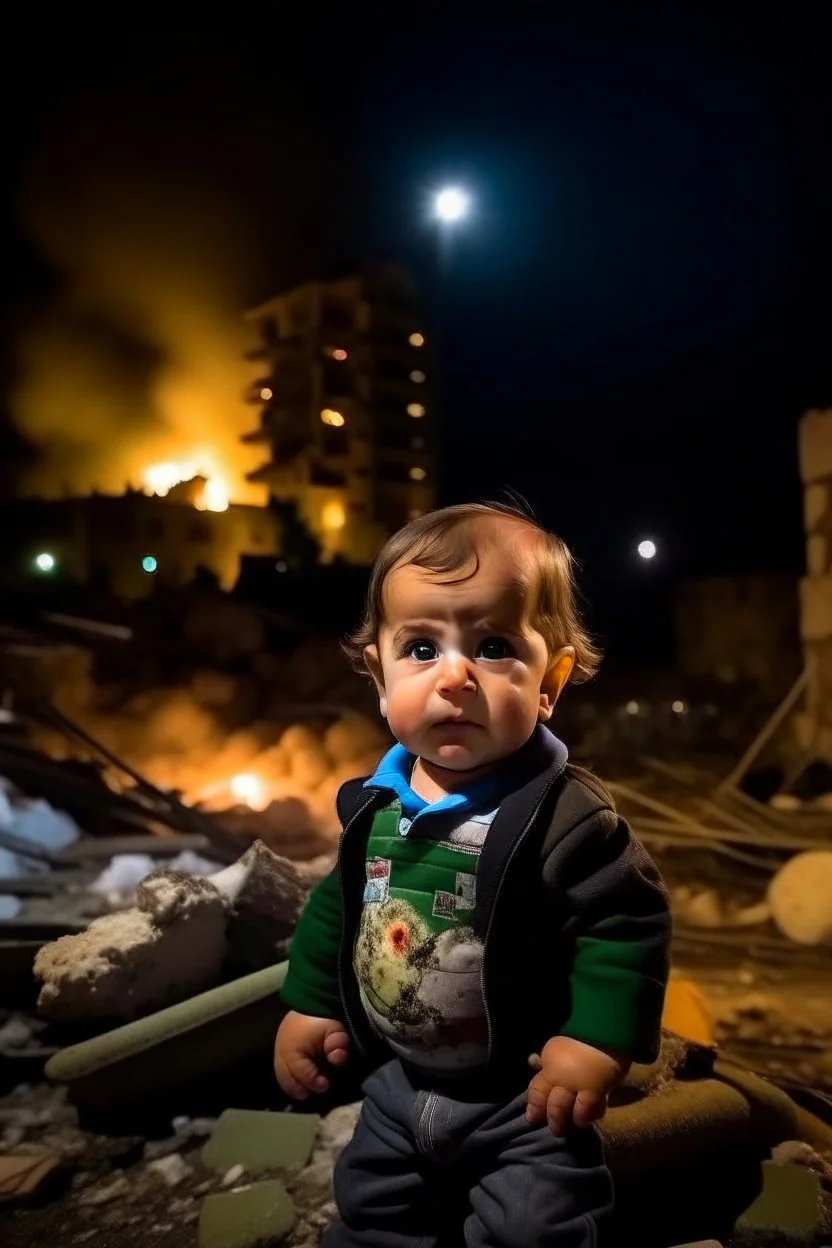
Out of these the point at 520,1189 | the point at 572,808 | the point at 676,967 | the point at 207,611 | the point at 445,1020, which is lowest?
the point at 676,967

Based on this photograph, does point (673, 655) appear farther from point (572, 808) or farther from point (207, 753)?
point (572, 808)

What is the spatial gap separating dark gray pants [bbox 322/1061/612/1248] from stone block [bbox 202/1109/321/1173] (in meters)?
0.70

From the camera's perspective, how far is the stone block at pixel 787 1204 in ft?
7.59

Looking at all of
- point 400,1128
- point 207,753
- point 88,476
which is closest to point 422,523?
point 400,1128

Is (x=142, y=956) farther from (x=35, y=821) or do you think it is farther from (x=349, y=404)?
(x=349, y=404)

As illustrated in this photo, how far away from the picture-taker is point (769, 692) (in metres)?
16.0

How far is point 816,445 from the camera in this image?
8.33 metres

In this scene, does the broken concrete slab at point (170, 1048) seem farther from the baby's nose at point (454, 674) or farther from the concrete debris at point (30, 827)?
the concrete debris at point (30, 827)

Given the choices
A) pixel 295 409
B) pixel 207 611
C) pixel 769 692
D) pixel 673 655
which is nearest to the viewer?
pixel 207 611

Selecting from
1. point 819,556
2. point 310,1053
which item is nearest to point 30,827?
point 310,1053

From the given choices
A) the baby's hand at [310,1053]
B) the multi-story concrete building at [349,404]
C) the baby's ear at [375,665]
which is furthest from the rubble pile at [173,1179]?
the multi-story concrete building at [349,404]

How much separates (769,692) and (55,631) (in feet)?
38.0

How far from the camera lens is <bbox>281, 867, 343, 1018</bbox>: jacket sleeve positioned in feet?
6.91

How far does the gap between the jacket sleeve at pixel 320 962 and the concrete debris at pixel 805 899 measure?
3997 millimetres
